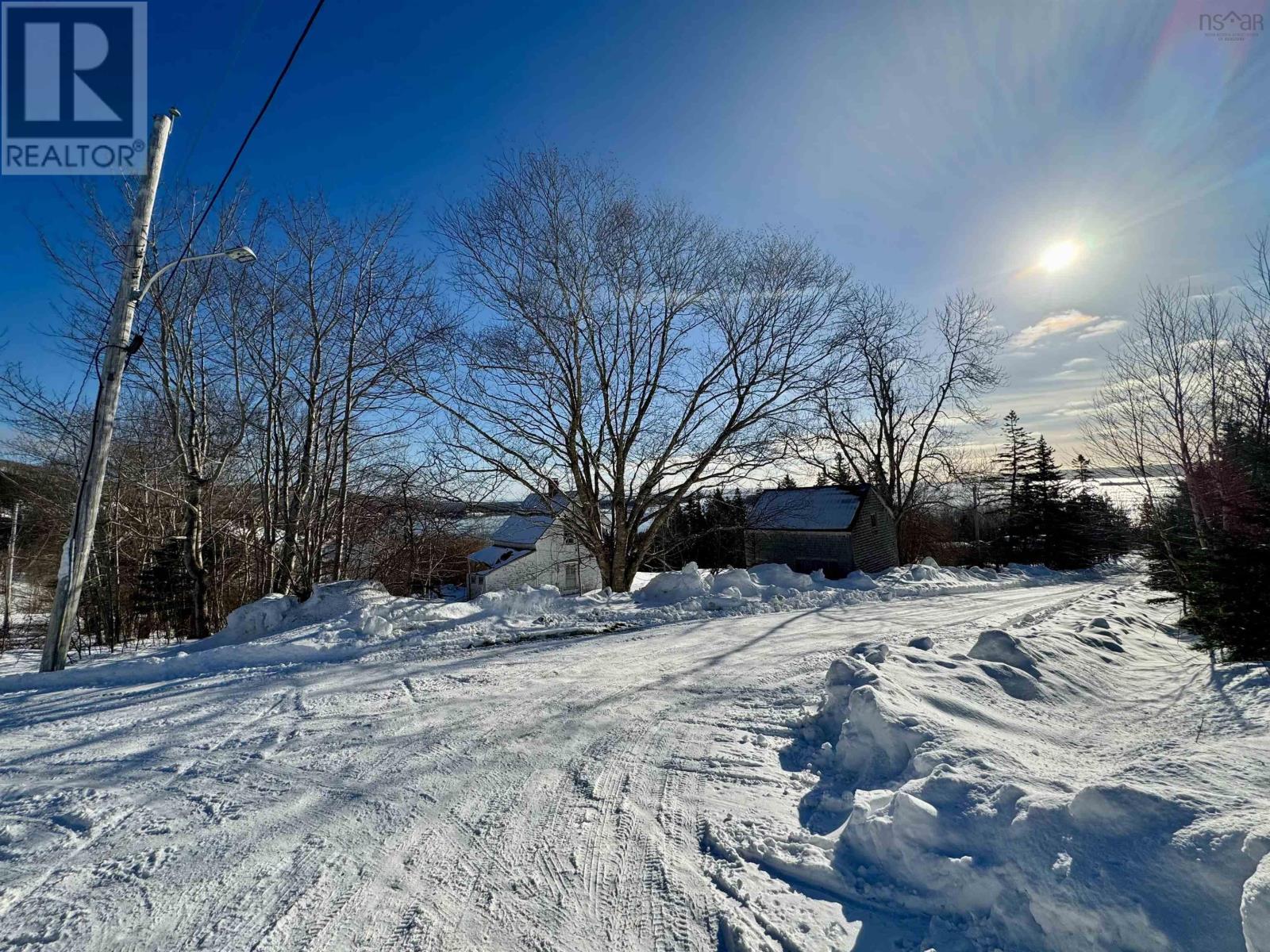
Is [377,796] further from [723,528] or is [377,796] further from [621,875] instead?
[723,528]

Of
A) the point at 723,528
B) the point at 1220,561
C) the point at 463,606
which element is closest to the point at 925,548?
the point at 723,528

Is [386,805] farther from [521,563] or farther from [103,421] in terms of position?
[521,563]

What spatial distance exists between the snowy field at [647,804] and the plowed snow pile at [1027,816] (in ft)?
→ 0.04

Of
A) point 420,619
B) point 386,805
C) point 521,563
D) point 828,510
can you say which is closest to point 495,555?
point 521,563

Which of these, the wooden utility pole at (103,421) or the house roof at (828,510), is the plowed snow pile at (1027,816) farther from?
the house roof at (828,510)

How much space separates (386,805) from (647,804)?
141 centimetres

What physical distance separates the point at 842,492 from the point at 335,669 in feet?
87.6

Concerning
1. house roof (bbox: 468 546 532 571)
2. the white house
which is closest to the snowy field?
the white house

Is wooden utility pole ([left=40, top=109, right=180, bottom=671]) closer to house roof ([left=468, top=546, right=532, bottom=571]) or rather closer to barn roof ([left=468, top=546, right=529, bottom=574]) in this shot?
house roof ([left=468, top=546, right=532, bottom=571])

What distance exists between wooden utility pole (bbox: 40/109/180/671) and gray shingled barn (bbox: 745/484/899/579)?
22.7 metres

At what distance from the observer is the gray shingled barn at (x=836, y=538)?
27141mm

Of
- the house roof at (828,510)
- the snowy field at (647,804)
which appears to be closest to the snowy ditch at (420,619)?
the snowy field at (647,804)

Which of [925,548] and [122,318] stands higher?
[122,318]

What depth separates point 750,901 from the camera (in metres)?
2.32
